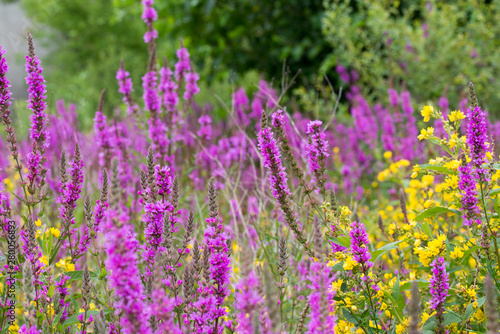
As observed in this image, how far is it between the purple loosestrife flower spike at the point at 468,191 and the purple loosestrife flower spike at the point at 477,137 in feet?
0.17

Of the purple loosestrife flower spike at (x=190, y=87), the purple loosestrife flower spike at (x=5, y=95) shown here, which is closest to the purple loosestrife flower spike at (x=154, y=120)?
the purple loosestrife flower spike at (x=190, y=87)

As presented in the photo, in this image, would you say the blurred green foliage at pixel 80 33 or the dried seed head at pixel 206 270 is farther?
the blurred green foliage at pixel 80 33

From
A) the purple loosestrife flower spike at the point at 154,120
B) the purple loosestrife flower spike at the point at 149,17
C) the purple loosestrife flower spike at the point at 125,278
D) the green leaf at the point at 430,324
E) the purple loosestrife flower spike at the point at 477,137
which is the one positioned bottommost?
the green leaf at the point at 430,324

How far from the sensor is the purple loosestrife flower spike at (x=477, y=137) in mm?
1794

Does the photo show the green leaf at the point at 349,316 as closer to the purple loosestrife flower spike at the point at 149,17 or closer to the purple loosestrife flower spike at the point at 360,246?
the purple loosestrife flower spike at the point at 360,246

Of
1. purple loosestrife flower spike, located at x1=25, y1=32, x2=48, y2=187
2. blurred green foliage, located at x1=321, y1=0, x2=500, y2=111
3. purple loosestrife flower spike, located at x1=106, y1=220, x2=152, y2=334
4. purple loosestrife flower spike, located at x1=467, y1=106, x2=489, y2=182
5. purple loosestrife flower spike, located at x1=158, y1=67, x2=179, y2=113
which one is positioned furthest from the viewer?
blurred green foliage, located at x1=321, y1=0, x2=500, y2=111

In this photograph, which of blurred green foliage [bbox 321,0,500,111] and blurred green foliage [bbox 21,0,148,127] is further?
blurred green foliage [bbox 21,0,148,127]

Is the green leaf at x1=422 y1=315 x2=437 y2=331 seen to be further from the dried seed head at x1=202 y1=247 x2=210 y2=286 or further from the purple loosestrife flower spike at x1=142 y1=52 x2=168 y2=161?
the purple loosestrife flower spike at x1=142 y1=52 x2=168 y2=161

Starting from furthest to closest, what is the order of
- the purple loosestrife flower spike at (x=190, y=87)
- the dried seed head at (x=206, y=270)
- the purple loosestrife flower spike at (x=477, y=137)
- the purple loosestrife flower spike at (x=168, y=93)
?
the purple loosestrife flower spike at (x=190, y=87)
the purple loosestrife flower spike at (x=168, y=93)
the purple loosestrife flower spike at (x=477, y=137)
the dried seed head at (x=206, y=270)

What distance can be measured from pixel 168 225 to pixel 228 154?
3141 millimetres

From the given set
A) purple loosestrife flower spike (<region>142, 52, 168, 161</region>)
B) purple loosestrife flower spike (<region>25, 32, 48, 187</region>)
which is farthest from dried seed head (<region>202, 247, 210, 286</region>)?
purple loosestrife flower spike (<region>142, 52, 168, 161</region>)

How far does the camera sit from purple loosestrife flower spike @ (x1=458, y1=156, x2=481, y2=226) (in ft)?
6.14

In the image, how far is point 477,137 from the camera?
1801 mm

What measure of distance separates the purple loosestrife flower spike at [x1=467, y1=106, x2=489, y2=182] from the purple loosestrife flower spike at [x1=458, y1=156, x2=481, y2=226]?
0.05 m
